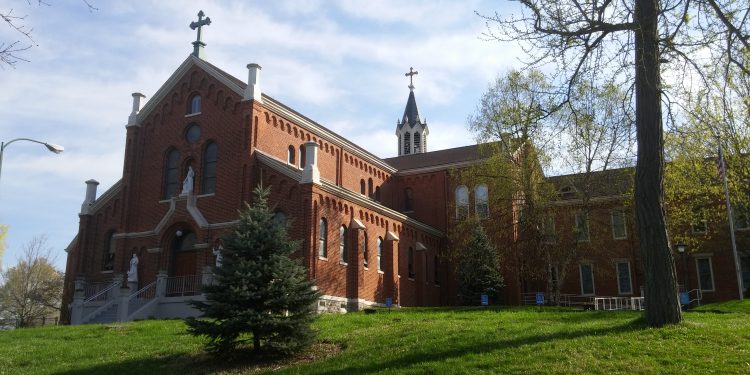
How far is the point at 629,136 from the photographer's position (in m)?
15.5

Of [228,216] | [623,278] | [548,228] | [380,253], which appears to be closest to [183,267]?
[228,216]

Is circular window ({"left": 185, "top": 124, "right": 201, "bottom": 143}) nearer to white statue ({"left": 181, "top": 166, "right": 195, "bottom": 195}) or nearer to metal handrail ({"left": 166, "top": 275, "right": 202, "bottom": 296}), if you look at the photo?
white statue ({"left": 181, "top": 166, "right": 195, "bottom": 195})

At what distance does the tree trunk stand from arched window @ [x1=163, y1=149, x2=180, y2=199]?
2265 cm

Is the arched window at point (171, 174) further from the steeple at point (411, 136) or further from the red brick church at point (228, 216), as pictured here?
the steeple at point (411, 136)

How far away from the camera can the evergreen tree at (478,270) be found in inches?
1316

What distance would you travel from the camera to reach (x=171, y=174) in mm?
32438

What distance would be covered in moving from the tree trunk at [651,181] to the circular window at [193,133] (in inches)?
865

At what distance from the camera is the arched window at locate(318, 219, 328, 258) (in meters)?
28.5

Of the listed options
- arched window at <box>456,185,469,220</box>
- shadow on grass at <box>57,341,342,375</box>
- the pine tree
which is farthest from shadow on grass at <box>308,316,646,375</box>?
arched window at <box>456,185,469,220</box>

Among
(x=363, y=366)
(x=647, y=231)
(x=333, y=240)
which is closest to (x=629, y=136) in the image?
(x=647, y=231)

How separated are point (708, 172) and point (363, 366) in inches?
938

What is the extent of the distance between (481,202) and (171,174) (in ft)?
52.1

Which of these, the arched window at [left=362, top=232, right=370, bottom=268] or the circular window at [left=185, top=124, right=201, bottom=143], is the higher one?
the circular window at [left=185, top=124, right=201, bottom=143]

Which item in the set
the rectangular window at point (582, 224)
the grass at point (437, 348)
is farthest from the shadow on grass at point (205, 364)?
the rectangular window at point (582, 224)
